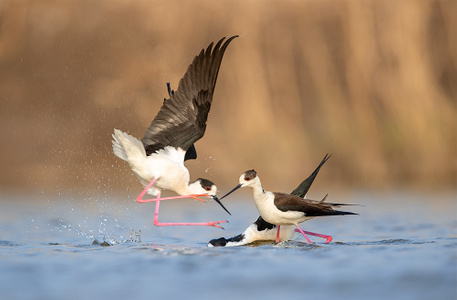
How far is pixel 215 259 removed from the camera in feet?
20.1

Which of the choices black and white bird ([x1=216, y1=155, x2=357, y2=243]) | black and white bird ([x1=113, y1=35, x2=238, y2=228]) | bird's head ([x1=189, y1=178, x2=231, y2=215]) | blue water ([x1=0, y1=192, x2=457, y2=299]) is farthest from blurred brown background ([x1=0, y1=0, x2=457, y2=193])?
black and white bird ([x1=216, y1=155, x2=357, y2=243])

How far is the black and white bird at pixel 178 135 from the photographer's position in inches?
269

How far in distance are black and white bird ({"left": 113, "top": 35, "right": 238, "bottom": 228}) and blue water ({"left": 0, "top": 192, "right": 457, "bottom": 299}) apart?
25.1 inches

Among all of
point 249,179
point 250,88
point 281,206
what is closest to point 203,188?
point 249,179

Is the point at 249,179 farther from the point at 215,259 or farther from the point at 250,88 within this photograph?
the point at 250,88

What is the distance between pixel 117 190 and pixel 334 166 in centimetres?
381

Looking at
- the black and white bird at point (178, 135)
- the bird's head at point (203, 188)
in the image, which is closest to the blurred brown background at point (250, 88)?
the bird's head at point (203, 188)

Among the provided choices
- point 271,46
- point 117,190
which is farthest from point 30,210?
point 271,46

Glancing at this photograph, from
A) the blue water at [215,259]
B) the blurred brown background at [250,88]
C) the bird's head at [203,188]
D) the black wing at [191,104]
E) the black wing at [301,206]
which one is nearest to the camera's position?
the blue water at [215,259]

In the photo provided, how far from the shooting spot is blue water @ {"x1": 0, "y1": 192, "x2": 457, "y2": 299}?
191 inches

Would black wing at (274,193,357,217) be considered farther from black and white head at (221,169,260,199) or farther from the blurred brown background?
the blurred brown background

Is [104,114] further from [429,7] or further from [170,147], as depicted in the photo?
[429,7]

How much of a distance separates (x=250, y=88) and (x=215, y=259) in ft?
26.3

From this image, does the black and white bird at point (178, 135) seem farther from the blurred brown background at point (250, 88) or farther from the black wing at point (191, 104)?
the blurred brown background at point (250, 88)
